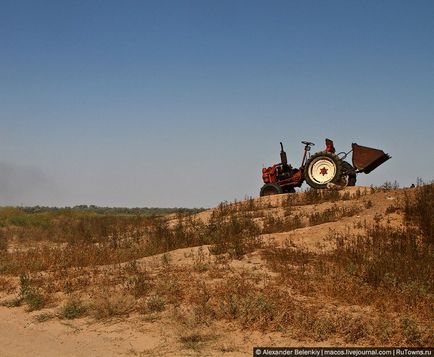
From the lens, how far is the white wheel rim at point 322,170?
1759 cm

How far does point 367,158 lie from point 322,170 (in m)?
1.76

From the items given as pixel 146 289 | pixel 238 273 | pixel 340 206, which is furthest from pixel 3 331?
pixel 340 206

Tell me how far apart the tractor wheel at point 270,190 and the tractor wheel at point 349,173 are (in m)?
2.63

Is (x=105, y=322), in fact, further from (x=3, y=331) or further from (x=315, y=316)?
(x=315, y=316)

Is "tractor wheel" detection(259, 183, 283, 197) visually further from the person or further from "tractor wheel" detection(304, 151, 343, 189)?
the person

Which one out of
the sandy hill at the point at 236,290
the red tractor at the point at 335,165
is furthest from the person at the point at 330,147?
the sandy hill at the point at 236,290

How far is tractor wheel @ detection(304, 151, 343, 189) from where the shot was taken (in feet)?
57.4

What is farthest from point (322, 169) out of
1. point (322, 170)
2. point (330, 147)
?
point (330, 147)

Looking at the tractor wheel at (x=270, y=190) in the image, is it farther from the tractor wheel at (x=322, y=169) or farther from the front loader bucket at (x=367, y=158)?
the front loader bucket at (x=367, y=158)

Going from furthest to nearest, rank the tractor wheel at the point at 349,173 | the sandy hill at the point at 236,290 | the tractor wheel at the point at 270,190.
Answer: the tractor wheel at the point at 270,190 < the tractor wheel at the point at 349,173 < the sandy hill at the point at 236,290

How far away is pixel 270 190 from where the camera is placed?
18953 millimetres

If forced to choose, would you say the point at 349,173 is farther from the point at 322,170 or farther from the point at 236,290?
the point at 236,290

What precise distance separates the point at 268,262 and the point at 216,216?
7891mm

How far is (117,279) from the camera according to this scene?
849cm
